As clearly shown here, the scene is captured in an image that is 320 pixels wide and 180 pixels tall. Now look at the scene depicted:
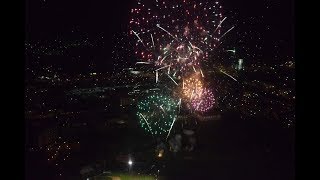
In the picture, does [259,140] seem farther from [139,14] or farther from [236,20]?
[236,20]

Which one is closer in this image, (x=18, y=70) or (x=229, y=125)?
(x=18, y=70)

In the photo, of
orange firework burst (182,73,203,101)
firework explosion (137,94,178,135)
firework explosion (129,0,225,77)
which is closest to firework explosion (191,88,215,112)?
orange firework burst (182,73,203,101)

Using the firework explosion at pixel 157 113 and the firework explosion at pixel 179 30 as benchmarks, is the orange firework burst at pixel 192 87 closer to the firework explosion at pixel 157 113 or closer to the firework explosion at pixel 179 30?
the firework explosion at pixel 157 113

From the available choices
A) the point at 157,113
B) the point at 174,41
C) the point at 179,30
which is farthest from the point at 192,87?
the point at 179,30

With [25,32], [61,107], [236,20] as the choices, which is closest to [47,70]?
[61,107]

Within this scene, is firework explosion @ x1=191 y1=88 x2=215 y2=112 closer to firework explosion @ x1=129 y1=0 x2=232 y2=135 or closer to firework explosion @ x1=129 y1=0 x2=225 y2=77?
firework explosion @ x1=129 y1=0 x2=232 y2=135

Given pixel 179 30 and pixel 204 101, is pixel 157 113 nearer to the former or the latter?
pixel 204 101
